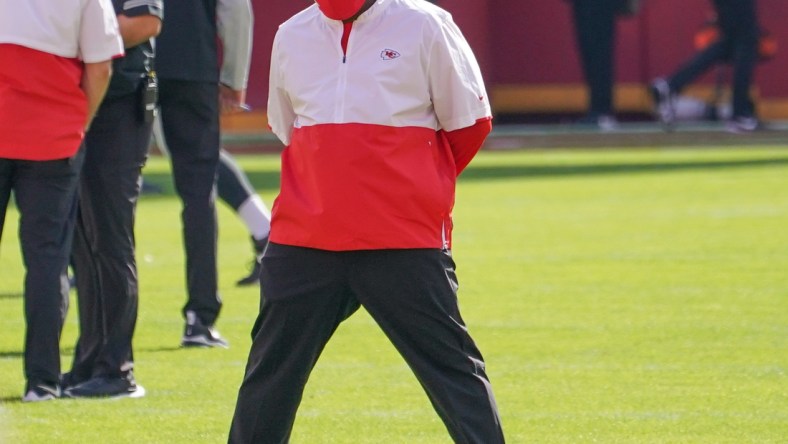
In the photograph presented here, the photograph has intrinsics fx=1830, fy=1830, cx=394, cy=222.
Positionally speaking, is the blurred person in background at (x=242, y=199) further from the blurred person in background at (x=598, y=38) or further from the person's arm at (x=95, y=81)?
the blurred person in background at (x=598, y=38)

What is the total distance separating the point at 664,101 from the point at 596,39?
3.35 feet

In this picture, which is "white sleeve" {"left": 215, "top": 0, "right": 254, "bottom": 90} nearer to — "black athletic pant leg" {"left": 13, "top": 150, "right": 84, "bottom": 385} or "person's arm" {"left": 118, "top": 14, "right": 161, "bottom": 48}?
"person's arm" {"left": 118, "top": 14, "right": 161, "bottom": 48}

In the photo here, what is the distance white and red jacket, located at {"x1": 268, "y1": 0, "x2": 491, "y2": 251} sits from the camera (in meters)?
4.92

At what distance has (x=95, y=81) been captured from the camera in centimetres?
660

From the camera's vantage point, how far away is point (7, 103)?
6535 mm

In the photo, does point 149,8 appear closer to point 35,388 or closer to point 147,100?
point 147,100

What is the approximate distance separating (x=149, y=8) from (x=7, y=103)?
0.75 m

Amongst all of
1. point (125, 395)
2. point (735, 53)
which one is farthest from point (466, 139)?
point (735, 53)

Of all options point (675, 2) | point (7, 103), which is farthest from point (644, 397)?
point (675, 2)

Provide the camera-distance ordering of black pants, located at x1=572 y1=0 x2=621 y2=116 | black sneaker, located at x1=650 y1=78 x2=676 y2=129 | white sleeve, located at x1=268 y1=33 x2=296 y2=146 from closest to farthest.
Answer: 1. white sleeve, located at x1=268 y1=33 x2=296 y2=146
2. black pants, located at x1=572 y1=0 x2=621 y2=116
3. black sneaker, located at x1=650 y1=78 x2=676 y2=129

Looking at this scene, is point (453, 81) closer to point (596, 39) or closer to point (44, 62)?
point (44, 62)

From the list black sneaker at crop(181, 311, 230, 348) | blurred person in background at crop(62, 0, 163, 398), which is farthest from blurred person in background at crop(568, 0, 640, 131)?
blurred person in background at crop(62, 0, 163, 398)

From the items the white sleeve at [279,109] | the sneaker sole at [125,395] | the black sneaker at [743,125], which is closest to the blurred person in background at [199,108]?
the sneaker sole at [125,395]

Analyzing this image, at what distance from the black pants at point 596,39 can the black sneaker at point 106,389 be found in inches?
533
